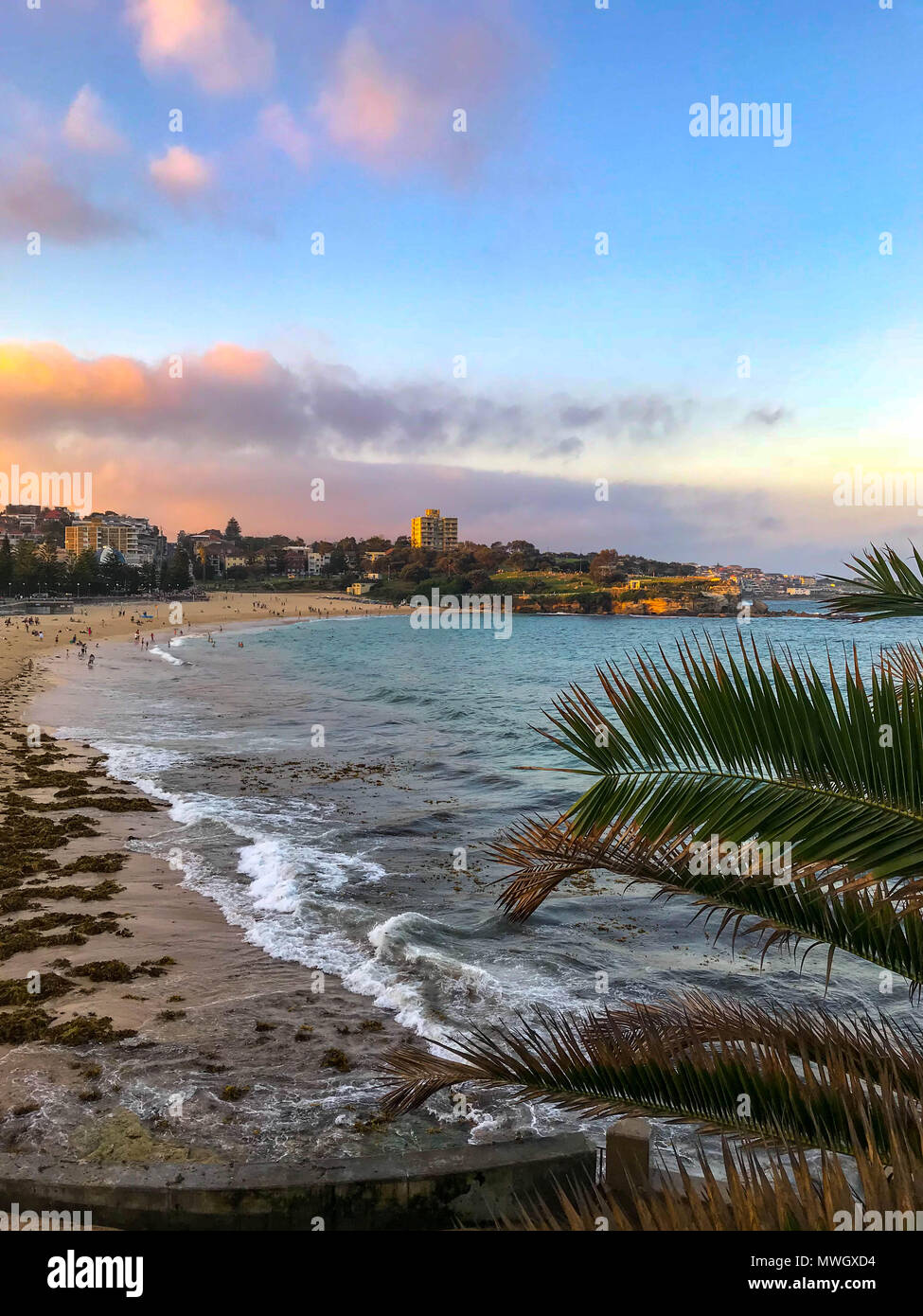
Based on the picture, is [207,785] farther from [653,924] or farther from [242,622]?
[242,622]

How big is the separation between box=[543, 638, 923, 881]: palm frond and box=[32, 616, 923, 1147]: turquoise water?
0.40 meters

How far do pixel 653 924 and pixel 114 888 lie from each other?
29.3 feet

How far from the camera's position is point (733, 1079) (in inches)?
137

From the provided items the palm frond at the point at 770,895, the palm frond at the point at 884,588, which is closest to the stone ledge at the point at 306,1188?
the palm frond at the point at 770,895

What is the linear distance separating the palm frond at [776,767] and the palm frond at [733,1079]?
3.08ft

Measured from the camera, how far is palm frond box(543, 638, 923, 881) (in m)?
3.12

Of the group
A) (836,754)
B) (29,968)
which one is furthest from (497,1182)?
(29,968)

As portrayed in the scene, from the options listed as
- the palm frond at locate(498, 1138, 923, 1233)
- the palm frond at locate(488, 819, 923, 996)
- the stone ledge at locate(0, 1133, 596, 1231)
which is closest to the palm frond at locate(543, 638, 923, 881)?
the palm frond at locate(488, 819, 923, 996)

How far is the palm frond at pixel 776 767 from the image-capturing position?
312 centimetres

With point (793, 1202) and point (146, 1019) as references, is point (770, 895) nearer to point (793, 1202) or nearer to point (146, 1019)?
point (793, 1202)

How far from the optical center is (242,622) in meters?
138

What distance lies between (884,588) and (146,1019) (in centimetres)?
880

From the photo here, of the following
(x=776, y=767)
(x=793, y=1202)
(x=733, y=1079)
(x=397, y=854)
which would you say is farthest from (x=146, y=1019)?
(x=397, y=854)
